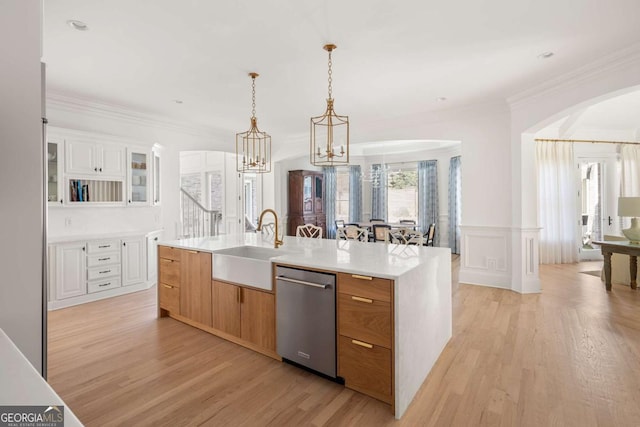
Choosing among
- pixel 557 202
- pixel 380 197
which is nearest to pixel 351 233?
pixel 557 202

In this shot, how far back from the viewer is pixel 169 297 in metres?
3.65

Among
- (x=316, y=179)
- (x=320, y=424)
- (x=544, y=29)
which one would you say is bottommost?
(x=320, y=424)

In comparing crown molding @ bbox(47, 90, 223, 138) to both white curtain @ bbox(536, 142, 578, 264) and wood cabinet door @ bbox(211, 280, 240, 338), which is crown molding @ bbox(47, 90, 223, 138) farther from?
white curtain @ bbox(536, 142, 578, 264)

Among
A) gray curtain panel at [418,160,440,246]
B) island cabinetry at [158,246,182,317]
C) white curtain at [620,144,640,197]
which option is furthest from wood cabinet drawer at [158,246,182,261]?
white curtain at [620,144,640,197]

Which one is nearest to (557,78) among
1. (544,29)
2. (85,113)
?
(544,29)

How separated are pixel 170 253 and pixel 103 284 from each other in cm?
170

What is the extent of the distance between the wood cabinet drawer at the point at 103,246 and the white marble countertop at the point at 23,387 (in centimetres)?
406

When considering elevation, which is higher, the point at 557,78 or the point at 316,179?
the point at 557,78

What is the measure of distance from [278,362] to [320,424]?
842 mm

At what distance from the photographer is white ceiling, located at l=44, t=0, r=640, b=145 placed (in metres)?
2.51

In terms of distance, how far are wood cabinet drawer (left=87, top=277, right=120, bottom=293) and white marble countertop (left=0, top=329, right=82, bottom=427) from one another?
4115 millimetres

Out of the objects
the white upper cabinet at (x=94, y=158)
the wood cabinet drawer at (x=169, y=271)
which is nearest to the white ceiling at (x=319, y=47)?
the white upper cabinet at (x=94, y=158)

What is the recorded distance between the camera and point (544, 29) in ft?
9.22

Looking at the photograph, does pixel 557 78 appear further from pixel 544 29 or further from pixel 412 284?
pixel 412 284
